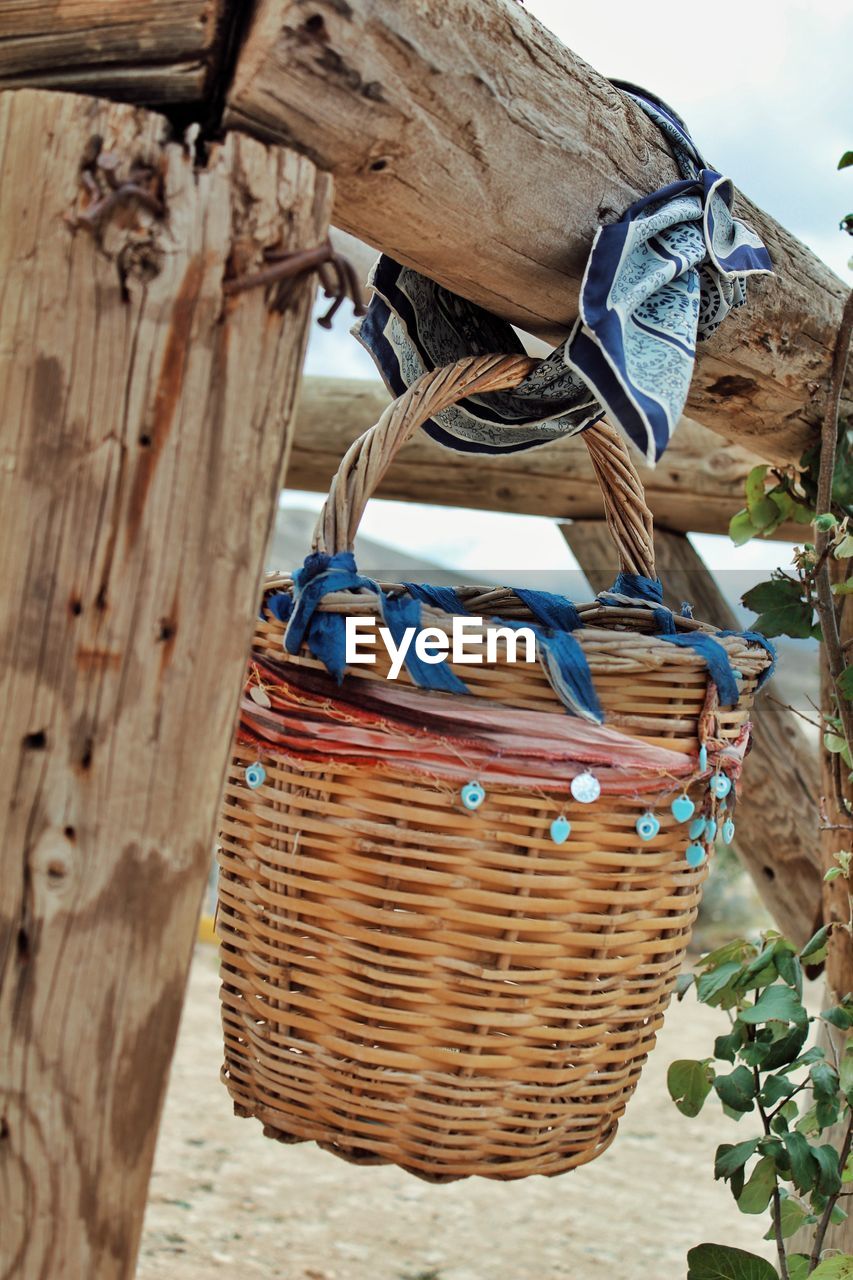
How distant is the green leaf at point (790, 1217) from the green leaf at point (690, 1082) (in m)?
0.13

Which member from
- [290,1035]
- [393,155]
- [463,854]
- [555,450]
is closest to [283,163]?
[393,155]

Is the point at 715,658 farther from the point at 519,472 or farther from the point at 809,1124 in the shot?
the point at 519,472

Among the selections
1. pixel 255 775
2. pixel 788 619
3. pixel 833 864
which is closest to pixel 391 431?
pixel 255 775

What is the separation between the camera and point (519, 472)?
237 centimetres

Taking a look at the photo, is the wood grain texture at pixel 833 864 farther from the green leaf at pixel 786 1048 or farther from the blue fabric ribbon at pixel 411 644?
the blue fabric ribbon at pixel 411 644

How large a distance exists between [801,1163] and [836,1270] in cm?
10

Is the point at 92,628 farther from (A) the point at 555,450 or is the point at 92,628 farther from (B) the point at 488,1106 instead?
(A) the point at 555,450

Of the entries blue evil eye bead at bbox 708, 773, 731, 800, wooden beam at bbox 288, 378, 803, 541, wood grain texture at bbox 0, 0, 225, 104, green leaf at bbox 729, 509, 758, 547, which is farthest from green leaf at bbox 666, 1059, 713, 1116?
wooden beam at bbox 288, 378, 803, 541

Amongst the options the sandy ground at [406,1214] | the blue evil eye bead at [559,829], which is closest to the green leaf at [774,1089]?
the blue evil eye bead at [559,829]

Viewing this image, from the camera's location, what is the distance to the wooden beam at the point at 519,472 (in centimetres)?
229

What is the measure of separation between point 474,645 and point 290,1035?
0.34 meters

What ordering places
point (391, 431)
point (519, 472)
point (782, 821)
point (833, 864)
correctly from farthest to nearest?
point (519, 472), point (782, 821), point (833, 864), point (391, 431)

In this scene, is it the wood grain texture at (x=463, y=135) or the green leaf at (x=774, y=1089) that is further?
the green leaf at (x=774, y=1089)

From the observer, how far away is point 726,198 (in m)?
1.10
